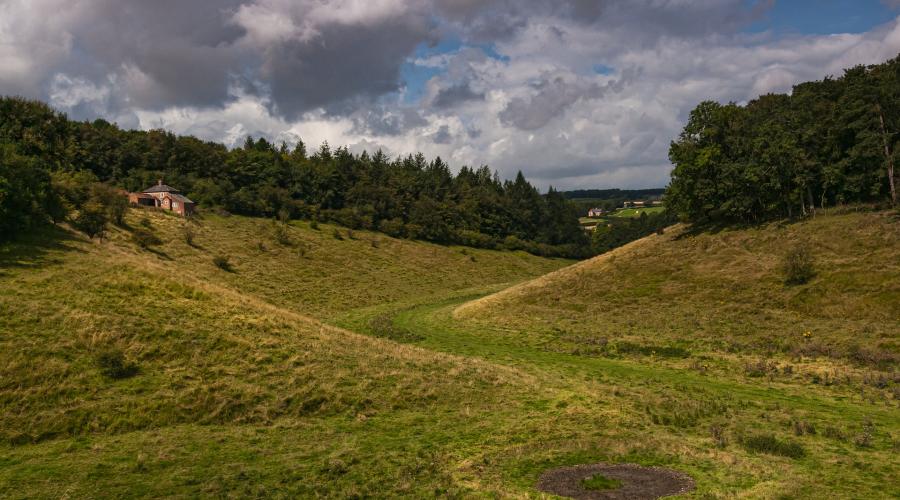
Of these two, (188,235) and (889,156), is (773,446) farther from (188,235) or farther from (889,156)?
(188,235)

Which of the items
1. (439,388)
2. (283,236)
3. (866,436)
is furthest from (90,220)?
(866,436)

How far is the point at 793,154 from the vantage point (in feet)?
208

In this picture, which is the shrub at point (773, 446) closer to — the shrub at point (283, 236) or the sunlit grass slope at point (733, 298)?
the sunlit grass slope at point (733, 298)

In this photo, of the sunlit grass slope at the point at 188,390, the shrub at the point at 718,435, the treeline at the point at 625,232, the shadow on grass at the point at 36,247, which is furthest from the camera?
the treeline at the point at 625,232

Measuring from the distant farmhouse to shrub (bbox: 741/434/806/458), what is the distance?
94.1m

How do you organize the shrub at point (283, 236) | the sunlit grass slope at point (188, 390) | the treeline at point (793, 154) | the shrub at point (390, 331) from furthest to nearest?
the shrub at point (283, 236), the treeline at point (793, 154), the shrub at point (390, 331), the sunlit grass slope at point (188, 390)

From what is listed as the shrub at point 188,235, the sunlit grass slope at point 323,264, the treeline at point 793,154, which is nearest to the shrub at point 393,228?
the sunlit grass slope at point 323,264

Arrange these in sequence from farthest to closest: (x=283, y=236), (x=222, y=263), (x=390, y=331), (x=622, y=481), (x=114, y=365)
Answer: (x=283, y=236)
(x=222, y=263)
(x=390, y=331)
(x=114, y=365)
(x=622, y=481)

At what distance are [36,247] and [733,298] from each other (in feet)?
195

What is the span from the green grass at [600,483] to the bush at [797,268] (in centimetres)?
4140

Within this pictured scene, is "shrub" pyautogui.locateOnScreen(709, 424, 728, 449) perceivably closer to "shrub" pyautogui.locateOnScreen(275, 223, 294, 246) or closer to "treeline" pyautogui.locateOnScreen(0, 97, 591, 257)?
"treeline" pyautogui.locateOnScreen(0, 97, 591, 257)

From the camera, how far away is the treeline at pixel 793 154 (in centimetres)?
6041

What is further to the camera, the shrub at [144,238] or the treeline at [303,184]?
the treeline at [303,184]

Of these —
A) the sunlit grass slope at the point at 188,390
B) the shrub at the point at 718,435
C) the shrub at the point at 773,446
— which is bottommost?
the shrub at the point at 718,435
